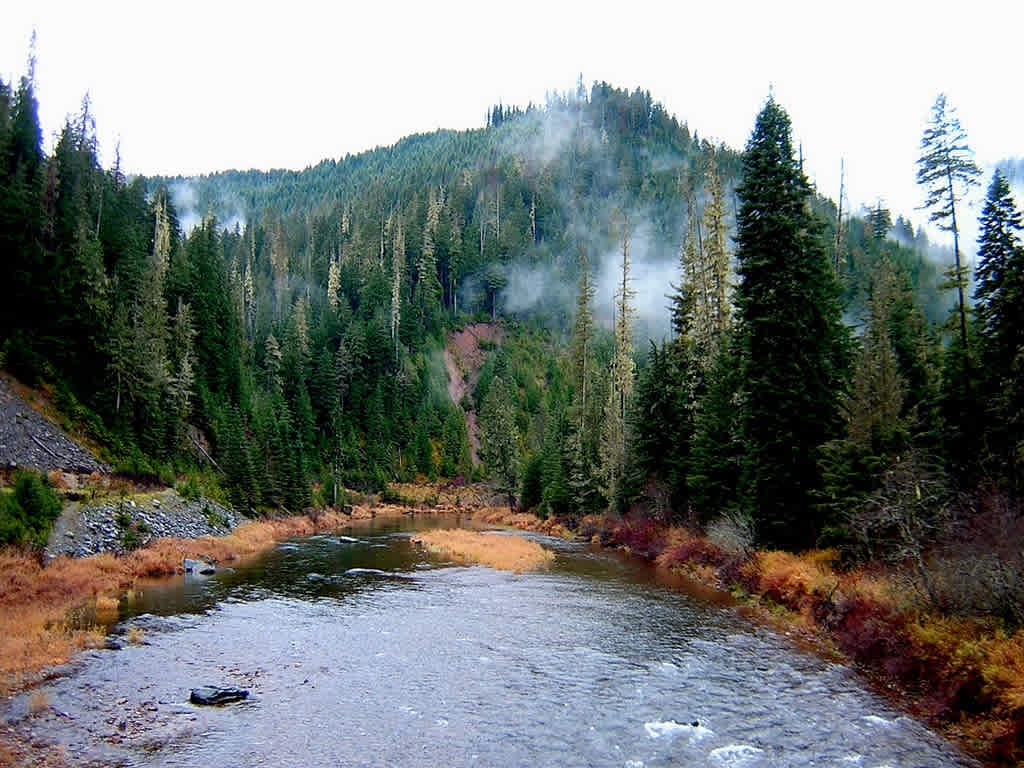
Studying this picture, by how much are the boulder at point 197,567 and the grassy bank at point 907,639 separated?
27.4m

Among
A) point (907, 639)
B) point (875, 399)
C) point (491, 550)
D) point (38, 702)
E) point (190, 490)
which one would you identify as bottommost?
point (491, 550)

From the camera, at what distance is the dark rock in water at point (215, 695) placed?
15695 millimetres

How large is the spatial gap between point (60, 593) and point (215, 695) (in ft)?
44.8

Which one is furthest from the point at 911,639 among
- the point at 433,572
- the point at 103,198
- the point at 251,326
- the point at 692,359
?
the point at 251,326

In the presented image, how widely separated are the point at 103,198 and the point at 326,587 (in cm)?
5852

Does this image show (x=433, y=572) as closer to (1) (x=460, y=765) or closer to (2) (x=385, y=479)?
(1) (x=460, y=765)

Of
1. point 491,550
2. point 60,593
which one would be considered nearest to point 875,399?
point 491,550

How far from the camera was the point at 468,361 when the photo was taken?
133 meters

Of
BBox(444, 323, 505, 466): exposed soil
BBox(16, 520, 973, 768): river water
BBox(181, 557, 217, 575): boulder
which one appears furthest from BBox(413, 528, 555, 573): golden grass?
BBox(444, 323, 505, 466): exposed soil

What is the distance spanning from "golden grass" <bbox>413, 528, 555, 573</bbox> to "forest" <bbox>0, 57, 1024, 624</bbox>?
9.97 m

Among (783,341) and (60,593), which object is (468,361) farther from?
(60,593)

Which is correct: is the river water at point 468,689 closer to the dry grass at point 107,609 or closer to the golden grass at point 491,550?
the dry grass at point 107,609

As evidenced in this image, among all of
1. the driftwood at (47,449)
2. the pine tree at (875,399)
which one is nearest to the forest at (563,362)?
the pine tree at (875,399)

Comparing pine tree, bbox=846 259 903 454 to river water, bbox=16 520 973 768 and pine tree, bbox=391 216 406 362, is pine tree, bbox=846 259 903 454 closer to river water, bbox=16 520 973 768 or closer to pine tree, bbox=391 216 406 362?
river water, bbox=16 520 973 768
